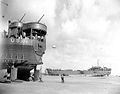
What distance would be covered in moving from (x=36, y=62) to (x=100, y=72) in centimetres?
9834

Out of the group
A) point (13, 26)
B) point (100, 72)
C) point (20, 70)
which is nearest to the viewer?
point (20, 70)

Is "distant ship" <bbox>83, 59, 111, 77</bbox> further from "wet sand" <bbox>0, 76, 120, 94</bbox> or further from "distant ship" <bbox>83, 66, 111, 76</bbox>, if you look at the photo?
"wet sand" <bbox>0, 76, 120, 94</bbox>

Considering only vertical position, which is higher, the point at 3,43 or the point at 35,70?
the point at 3,43

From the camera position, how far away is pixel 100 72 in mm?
127875

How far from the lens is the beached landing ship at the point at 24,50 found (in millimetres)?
34375

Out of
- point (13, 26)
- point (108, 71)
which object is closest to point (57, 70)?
point (108, 71)

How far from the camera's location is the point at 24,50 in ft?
116

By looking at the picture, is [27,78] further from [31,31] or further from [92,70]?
[92,70]

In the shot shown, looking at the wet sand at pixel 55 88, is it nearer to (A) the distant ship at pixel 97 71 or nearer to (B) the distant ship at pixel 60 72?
(A) the distant ship at pixel 97 71

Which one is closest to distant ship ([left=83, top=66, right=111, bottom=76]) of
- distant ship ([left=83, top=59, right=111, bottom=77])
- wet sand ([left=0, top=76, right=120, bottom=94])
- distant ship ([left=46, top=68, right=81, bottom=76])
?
distant ship ([left=83, top=59, right=111, bottom=77])

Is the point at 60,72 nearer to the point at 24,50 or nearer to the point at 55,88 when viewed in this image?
the point at 24,50

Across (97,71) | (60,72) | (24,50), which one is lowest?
(60,72)

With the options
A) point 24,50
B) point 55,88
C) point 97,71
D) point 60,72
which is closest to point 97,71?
point 97,71

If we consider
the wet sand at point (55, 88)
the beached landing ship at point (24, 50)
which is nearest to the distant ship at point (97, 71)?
the beached landing ship at point (24, 50)
